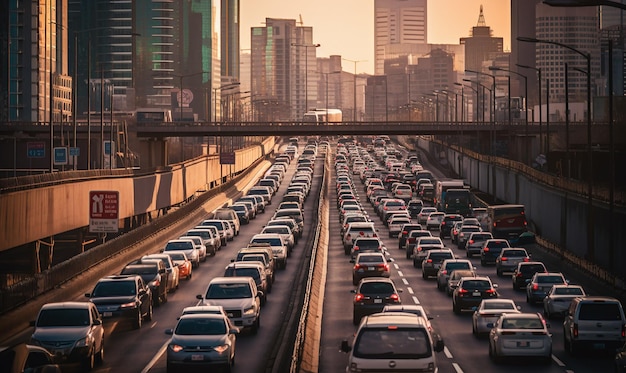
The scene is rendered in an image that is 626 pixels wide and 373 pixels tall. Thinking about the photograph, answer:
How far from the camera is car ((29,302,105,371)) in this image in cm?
2897

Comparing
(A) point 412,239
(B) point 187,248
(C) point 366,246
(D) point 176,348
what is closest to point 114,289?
(D) point 176,348

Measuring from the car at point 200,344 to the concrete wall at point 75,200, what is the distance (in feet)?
86.6

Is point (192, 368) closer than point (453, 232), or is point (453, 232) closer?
point (192, 368)

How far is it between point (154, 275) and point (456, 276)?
10191 mm

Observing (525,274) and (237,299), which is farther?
(525,274)

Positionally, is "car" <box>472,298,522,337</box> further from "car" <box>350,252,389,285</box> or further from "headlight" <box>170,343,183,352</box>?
"car" <box>350,252,389,285</box>

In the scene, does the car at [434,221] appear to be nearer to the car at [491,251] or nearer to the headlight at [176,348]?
the car at [491,251]

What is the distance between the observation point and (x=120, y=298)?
3647 cm

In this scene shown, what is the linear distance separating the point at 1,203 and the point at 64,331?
2569cm

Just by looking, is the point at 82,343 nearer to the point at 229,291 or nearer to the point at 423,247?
the point at 229,291

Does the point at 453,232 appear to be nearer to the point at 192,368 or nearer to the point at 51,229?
the point at 51,229

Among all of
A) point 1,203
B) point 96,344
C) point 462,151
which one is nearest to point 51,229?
point 1,203

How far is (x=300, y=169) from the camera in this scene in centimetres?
15375

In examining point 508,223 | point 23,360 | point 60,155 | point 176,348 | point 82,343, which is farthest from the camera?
point 60,155
